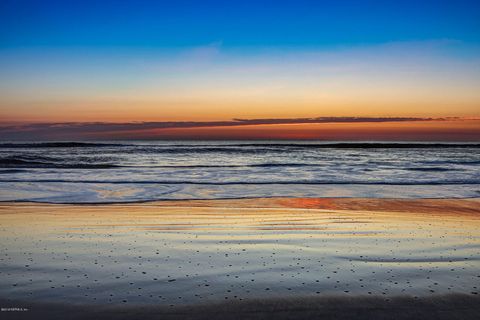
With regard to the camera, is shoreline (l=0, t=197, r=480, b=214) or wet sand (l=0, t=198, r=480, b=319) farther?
shoreline (l=0, t=197, r=480, b=214)

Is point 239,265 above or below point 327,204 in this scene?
above

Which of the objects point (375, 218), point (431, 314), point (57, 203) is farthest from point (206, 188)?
Result: point (431, 314)

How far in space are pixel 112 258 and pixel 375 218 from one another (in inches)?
209

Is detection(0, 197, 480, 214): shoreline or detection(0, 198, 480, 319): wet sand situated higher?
detection(0, 198, 480, 319): wet sand

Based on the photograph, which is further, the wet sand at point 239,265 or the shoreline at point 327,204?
the shoreline at point 327,204

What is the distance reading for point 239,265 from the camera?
452 centimetres

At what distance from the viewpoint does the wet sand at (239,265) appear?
11.0ft

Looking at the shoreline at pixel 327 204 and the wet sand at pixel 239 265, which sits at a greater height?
the wet sand at pixel 239 265

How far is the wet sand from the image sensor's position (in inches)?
132

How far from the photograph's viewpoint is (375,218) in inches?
312

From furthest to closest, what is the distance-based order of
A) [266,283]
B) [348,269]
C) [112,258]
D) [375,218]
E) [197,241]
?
1. [375,218]
2. [197,241]
3. [112,258]
4. [348,269]
5. [266,283]

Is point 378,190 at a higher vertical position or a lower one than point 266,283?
lower

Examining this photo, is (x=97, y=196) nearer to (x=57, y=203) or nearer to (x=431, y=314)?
(x=57, y=203)

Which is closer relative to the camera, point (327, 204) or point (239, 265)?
point (239, 265)
